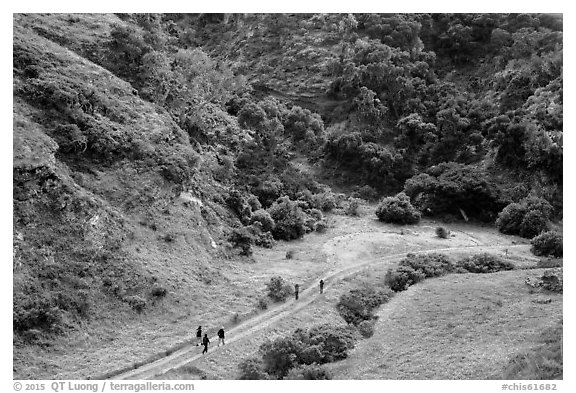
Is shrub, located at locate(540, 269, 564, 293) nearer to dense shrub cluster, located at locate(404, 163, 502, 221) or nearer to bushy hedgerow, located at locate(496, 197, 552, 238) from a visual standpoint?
bushy hedgerow, located at locate(496, 197, 552, 238)

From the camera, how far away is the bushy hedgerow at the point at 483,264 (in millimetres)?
48062

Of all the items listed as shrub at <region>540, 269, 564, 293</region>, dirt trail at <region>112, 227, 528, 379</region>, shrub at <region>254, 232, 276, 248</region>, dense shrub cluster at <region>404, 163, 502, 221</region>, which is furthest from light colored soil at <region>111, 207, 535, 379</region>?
shrub at <region>540, 269, 564, 293</region>

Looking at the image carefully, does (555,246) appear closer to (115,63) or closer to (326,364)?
(326,364)

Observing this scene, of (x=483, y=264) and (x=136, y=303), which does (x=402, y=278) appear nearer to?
(x=483, y=264)

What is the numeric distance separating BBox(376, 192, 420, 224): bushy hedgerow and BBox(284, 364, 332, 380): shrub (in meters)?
29.4

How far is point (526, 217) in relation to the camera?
57.7 m

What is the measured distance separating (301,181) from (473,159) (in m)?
20.5

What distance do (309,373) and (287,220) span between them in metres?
24.2

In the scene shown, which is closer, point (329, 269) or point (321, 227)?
point (329, 269)

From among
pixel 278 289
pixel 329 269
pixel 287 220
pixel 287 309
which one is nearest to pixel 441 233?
pixel 287 220

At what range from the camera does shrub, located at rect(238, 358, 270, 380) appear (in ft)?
102

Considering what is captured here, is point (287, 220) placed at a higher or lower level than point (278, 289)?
higher

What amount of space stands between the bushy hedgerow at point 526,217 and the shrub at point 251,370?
116ft

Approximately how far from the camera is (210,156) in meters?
59.4
